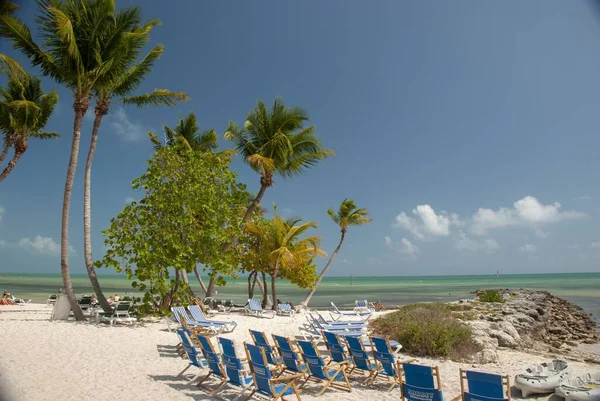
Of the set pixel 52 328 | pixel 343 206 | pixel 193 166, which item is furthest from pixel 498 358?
pixel 343 206

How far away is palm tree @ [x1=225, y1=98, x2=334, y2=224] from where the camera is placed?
18.0m

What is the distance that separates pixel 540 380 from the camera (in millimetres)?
6738

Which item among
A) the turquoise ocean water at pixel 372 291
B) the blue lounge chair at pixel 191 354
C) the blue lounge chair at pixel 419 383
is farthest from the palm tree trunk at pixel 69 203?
the turquoise ocean water at pixel 372 291

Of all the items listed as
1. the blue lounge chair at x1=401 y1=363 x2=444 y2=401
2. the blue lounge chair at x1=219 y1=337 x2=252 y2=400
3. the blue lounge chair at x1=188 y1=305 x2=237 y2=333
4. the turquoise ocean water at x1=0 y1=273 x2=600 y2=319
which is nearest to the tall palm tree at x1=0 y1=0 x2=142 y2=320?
the blue lounge chair at x1=188 y1=305 x2=237 y2=333

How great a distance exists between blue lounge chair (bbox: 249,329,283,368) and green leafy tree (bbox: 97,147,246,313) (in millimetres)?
6922

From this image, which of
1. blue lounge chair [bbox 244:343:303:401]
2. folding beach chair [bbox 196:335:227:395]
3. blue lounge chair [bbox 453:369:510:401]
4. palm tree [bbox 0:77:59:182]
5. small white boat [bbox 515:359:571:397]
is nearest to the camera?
blue lounge chair [bbox 453:369:510:401]

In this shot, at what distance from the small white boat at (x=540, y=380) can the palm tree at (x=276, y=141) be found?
12279 millimetres

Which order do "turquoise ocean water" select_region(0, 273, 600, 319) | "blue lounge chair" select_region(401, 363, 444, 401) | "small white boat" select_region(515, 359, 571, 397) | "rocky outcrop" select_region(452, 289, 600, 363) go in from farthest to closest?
"turquoise ocean water" select_region(0, 273, 600, 319)
"rocky outcrop" select_region(452, 289, 600, 363)
"small white boat" select_region(515, 359, 571, 397)
"blue lounge chair" select_region(401, 363, 444, 401)

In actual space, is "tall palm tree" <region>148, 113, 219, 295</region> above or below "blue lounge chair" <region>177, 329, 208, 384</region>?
above

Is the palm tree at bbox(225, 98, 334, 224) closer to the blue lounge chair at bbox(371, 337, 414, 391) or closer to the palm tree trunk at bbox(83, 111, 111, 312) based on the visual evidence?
the palm tree trunk at bbox(83, 111, 111, 312)

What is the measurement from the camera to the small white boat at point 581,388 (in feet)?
19.7

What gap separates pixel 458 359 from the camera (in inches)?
367

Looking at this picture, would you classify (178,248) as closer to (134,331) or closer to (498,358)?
(134,331)

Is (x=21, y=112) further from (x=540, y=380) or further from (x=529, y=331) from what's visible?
(x=529, y=331)
